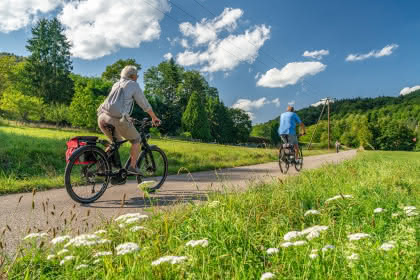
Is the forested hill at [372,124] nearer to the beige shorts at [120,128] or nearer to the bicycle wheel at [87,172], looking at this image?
the beige shorts at [120,128]

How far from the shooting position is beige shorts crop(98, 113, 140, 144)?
4.36 m

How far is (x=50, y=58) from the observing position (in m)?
50.6

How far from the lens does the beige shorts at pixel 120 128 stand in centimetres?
436

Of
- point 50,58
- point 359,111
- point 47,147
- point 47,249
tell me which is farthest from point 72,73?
point 359,111

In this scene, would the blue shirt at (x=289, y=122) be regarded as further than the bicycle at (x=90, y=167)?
Yes

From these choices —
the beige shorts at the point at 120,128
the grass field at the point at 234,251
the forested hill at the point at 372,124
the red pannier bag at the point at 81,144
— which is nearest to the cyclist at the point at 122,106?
the beige shorts at the point at 120,128

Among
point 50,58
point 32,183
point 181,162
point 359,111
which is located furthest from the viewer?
point 359,111

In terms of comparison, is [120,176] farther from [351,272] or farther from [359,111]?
[359,111]

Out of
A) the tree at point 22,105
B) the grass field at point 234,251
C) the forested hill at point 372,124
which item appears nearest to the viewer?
the grass field at point 234,251

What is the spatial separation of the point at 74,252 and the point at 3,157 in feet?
22.7

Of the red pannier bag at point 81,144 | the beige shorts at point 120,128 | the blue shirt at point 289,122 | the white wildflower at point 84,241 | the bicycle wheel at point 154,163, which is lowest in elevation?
the white wildflower at point 84,241

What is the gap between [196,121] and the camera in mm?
55094

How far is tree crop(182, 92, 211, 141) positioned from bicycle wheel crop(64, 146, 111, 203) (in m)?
50.6

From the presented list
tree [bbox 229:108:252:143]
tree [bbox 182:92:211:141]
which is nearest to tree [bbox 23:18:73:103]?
tree [bbox 182:92:211:141]
